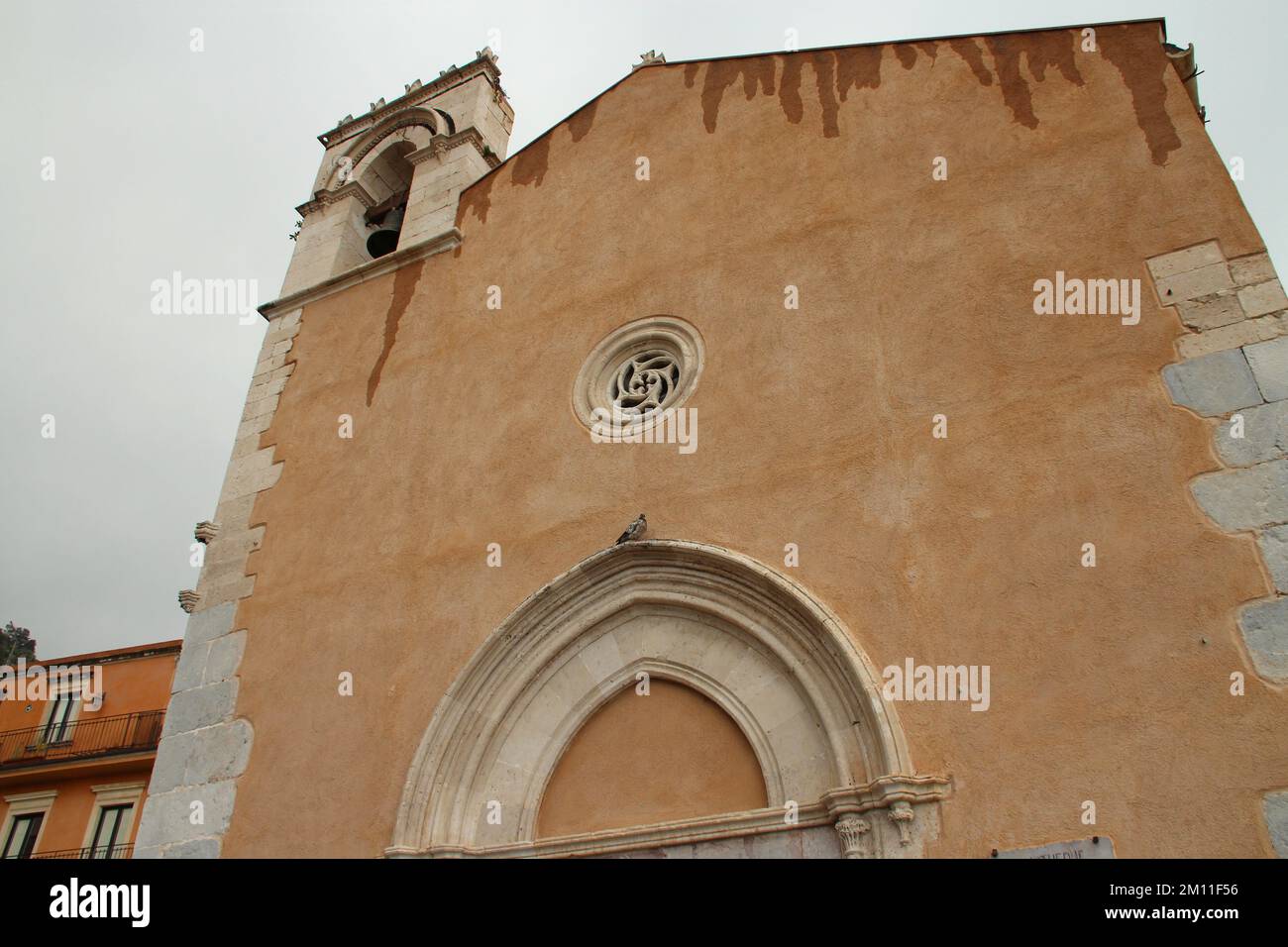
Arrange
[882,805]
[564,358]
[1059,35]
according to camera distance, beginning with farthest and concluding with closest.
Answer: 1. [564,358]
2. [1059,35]
3. [882,805]

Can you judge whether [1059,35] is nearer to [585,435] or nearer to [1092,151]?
[1092,151]

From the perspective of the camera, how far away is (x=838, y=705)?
512 cm

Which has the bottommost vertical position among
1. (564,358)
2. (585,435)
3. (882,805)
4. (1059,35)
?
(882,805)

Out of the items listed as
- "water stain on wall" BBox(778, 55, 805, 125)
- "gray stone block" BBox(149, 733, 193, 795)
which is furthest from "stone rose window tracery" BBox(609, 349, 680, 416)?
"gray stone block" BBox(149, 733, 193, 795)

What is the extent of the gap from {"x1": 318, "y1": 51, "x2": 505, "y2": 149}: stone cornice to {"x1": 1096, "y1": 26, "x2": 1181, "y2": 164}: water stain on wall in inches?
252

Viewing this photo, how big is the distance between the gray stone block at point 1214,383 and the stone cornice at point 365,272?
19.6ft

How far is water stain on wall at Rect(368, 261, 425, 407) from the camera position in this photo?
8.43 m

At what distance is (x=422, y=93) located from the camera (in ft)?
36.0

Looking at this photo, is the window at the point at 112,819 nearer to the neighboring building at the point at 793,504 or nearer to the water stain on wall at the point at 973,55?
the neighboring building at the point at 793,504

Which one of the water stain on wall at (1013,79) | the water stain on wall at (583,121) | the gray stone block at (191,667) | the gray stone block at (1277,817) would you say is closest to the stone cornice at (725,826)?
the gray stone block at (1277,817)

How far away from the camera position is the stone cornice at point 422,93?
34.9 ft
